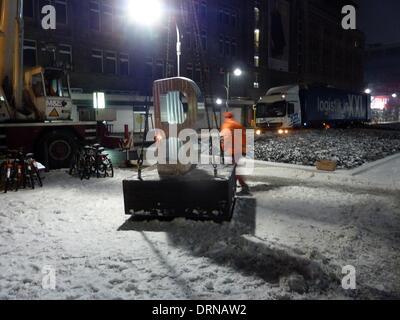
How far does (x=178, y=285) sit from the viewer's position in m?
4.22

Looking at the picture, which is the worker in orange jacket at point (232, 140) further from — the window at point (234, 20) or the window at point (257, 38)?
the window at point (257, 38)

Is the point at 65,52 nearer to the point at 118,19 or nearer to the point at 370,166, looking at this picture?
the point at 118,19

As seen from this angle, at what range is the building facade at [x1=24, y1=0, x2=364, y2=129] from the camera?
29.9m

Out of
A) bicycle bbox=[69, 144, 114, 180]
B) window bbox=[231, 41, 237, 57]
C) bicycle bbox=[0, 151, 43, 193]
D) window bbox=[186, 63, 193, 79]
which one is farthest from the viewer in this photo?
window bbox=[231, 41, 237, 57]

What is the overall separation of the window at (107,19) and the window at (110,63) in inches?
88.8

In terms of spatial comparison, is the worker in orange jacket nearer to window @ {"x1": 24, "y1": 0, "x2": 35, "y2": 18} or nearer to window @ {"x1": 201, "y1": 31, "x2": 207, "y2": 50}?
window @ {"x1": 24, "y1": 0, "x2": 35, "y2": 18}

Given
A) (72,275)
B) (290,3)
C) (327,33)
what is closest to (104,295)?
(72,275)

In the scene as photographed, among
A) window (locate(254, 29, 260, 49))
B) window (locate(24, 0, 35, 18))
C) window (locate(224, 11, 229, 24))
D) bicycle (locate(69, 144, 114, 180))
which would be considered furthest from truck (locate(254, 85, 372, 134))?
window (locate(254, 29, 260, 49))

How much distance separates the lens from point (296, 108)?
28.4m

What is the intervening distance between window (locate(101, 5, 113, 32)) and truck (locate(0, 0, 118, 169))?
21.8 m

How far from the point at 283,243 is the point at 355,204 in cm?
304

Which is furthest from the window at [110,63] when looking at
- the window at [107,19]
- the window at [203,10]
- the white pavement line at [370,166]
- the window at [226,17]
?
the white pavement line at [370,166]

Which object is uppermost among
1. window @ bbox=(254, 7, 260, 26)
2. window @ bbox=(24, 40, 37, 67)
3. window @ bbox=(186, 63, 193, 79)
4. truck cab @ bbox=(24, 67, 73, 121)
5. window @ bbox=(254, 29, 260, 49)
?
window @ bbox=(254, 7, 260, 26)

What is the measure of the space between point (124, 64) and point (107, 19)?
4334 mm
